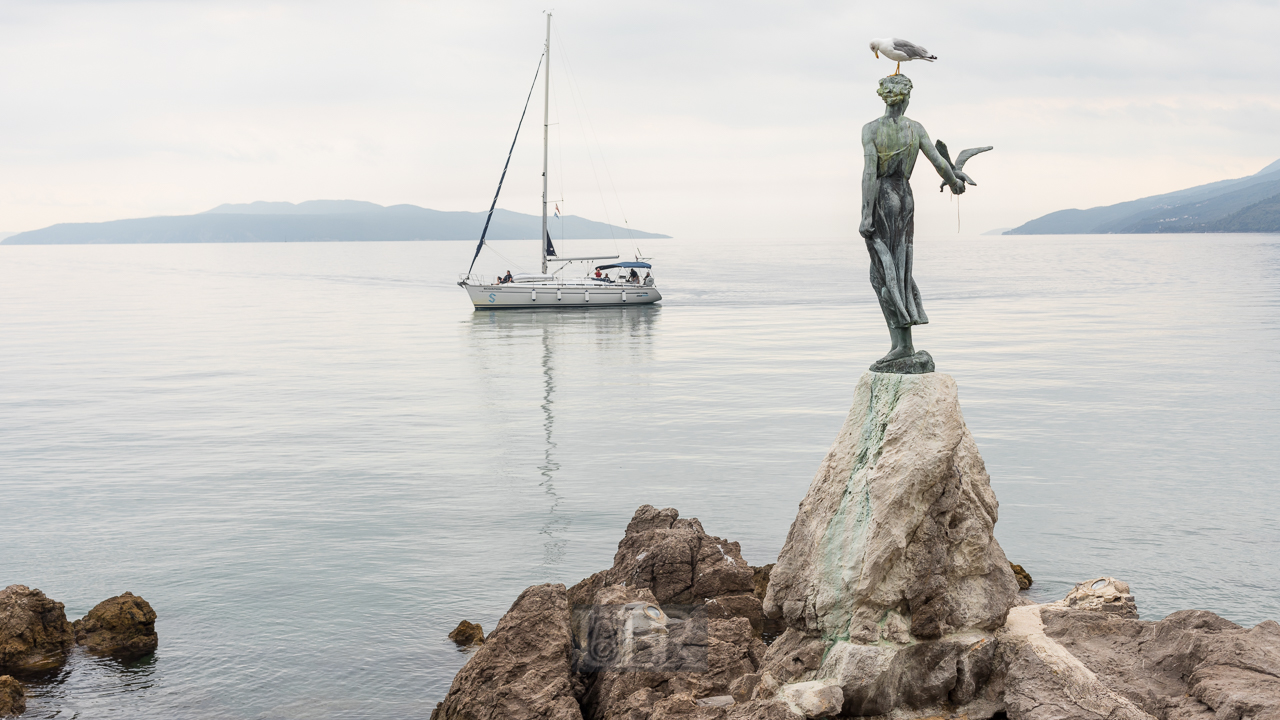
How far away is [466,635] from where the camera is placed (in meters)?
15.6

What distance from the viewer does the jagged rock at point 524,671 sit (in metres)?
11.0

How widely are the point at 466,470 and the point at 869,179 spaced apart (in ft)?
57.8

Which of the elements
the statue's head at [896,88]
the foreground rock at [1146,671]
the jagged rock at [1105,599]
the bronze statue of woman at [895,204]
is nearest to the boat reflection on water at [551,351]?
the jagged rock at [1105,599]

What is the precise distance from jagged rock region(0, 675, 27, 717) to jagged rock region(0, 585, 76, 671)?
3.41 ft

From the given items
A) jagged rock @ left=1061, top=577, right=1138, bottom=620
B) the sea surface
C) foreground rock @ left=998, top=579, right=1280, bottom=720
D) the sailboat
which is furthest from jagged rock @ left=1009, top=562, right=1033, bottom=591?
the sailboat

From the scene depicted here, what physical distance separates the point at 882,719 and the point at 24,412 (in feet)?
110

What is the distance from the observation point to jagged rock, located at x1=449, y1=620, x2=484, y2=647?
15.6m

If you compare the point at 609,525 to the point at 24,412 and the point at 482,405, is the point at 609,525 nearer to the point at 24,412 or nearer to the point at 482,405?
the point at 482,405

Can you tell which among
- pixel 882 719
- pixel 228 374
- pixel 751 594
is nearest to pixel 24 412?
pixel 228 374

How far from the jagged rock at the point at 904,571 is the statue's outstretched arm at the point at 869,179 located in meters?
1.59

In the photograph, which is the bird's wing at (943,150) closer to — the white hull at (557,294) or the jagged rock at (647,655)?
the jagged rock at (647,655)

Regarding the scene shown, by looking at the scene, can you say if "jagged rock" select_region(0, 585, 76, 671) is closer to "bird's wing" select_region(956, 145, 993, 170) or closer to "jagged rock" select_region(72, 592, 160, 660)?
"jagged rock" select_region(72, 592, 160, 660)

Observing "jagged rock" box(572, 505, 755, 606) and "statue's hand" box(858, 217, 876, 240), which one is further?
"jagged rock" box(572, 505, 755, 606)

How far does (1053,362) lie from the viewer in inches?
1731
